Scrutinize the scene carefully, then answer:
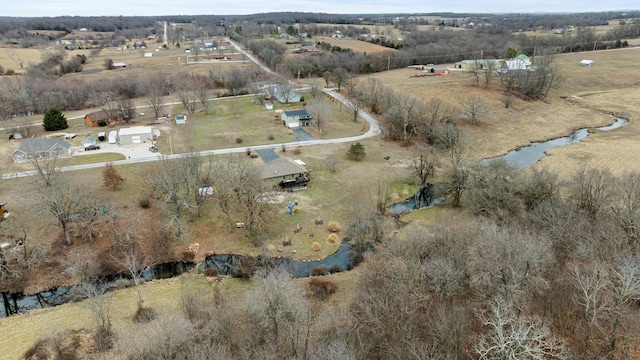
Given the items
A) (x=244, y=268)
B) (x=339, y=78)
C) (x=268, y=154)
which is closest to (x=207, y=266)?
(x=244, y=268)

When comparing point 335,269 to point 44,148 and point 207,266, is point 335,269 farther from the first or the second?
point 44,148

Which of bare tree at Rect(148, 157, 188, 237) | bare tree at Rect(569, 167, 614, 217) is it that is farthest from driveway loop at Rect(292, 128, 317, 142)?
bare tree at Rect(569, 167, 614, 217)

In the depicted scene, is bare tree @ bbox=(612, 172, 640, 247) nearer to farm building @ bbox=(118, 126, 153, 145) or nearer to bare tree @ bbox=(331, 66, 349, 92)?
farm building @ bbox=(118, 126, 153, 145)

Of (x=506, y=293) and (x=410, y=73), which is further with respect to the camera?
(x=410, y=73)

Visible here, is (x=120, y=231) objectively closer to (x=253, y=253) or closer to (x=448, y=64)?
(x=253, y=253)

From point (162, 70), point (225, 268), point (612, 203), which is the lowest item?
point (225, 268)

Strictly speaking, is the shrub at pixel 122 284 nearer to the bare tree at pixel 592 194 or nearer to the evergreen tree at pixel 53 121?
the bare tree at pixel 592 194

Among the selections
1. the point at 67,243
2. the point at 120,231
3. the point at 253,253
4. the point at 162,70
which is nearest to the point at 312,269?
the point at 253,253

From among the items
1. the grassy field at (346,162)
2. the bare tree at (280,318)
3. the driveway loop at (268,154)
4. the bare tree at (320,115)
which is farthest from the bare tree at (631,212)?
the bare tree at (320,115)
